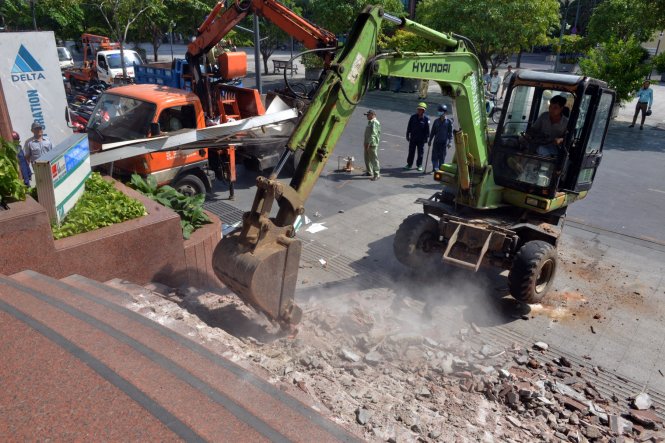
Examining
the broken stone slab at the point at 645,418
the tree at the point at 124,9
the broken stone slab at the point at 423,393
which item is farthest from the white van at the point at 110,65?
the broken stone slab at the point at 645,418

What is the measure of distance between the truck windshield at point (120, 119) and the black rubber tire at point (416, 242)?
5002 mm

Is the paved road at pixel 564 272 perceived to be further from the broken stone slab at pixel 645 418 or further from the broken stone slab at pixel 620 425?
the broken stone slab at pixel 620 425

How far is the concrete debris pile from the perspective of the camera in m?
4.30

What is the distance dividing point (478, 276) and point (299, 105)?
20.3ft

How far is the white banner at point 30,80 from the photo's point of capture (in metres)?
9.44

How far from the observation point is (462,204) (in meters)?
8.06

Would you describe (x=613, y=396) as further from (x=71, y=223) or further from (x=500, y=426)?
(x=71, y=223)

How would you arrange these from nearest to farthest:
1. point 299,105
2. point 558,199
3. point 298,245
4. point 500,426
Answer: point 500,426
point 298,245
point 558,199
point 299,105

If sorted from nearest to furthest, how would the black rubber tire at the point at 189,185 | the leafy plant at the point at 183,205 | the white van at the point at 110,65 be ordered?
the leafy plant at the point at 183,205 < the black rubber tire at the point at 189,185 < the white van at the point at 110,65

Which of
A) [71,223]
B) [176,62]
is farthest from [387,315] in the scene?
[176,62]

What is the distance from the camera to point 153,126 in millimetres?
9047

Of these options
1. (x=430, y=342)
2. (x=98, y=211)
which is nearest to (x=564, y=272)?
(x=430, y=342)

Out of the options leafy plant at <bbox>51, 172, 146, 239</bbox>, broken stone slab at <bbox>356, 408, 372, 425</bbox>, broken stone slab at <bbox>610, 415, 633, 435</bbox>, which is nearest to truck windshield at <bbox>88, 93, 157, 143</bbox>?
leafy plant at <bbox>51, 172, 146, 239</bbox>

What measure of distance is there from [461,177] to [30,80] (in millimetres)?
8032
